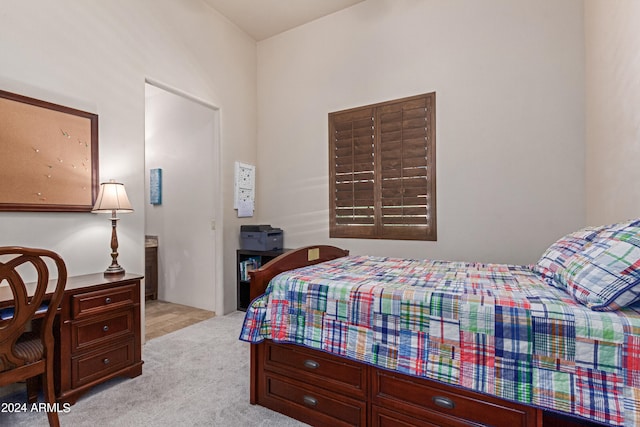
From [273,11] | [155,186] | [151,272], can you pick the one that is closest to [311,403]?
[151,272]

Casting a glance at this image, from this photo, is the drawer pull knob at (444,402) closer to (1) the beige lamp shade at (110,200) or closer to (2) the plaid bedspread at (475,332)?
(2) the plaid bedspread at (475,332)

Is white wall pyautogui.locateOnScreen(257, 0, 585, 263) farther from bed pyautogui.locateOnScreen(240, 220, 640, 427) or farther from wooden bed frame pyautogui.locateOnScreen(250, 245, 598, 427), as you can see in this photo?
wooden bed frame pyautogui.locateOnScreen(250, 245, 598, 427)

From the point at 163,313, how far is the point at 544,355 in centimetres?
377

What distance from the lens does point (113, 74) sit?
2.64 meters

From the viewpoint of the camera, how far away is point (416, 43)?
3.19 m

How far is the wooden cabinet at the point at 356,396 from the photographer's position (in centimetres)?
131

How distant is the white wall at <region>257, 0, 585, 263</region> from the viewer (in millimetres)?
2604

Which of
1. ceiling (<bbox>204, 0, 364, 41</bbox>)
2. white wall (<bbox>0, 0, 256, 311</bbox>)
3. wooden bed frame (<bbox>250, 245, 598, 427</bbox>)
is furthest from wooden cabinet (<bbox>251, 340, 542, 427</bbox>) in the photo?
ceiling (<bbox>204, 0, 364, 41</bbox>)

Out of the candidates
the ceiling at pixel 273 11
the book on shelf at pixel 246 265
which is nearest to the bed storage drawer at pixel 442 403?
the book on shelf at pixel 246 265

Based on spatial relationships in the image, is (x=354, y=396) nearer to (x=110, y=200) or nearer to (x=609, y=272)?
(x=609, y=272)

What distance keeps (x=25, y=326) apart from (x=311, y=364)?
1.38 m

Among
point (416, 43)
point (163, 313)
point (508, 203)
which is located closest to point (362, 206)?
point (508, 203)

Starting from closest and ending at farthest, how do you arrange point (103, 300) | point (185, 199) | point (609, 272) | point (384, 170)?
point (609, 272), point (103, 300), point (384, 170), point (185, 199)

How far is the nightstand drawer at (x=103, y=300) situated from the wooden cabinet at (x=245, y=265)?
1.54 m
